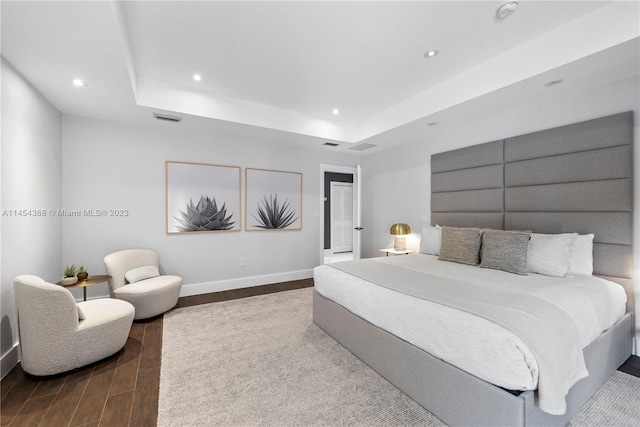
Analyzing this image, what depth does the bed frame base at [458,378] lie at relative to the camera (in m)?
1.36

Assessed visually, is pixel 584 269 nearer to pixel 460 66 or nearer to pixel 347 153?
pixel 460 66

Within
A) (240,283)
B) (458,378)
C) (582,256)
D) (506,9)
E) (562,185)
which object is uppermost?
(506,9)

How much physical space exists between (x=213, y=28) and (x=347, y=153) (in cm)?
360

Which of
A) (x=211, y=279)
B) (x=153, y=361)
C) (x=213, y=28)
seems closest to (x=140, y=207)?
(x=211, y=279)

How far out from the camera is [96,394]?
190 centimetres

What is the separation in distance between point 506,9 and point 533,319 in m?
2.12

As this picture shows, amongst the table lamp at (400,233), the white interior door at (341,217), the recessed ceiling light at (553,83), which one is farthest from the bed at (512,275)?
the white interior door at (341,217)

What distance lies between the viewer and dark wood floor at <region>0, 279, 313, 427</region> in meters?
1.67

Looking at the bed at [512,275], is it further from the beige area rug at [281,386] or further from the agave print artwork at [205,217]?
the agave print artwork at [205,217]

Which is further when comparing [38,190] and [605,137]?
[38,190]

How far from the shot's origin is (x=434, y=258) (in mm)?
3441

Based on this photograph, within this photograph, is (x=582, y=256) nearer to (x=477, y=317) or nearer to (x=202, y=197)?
(x=477, y=317)

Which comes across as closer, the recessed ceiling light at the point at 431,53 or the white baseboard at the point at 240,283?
the recessed ceiling light at the point at 431,53

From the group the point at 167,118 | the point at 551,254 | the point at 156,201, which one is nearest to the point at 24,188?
the point at 156,201
